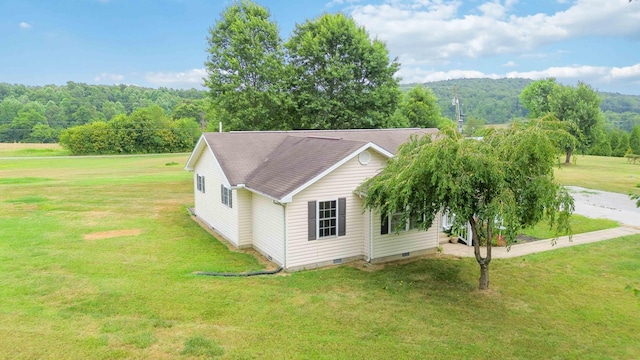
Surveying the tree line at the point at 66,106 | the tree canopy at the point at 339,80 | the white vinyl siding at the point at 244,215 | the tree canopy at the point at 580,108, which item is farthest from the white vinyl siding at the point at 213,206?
the tree line at the point at 66,106

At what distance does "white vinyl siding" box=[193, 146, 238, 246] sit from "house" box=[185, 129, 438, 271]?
7 cm

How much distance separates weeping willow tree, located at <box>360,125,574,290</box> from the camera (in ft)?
28.1

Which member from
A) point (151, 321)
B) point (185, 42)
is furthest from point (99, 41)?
point (151, 321)

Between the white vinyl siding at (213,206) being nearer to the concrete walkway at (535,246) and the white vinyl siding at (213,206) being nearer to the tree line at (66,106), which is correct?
the concrete walkway at (535,246)

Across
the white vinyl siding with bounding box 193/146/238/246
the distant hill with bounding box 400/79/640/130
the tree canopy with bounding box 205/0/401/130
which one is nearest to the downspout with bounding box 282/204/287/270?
the white vinyl siding with bounding box 193/146/238/246

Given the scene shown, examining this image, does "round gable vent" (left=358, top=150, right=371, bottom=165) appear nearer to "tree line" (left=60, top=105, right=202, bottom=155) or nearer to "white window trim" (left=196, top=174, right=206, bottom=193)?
"white window trim" (left=196, top=174, right=206, bottom=193)

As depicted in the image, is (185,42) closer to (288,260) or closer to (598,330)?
(288,260)

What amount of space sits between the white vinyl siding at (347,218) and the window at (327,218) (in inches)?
4.9

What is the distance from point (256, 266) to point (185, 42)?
75.2m

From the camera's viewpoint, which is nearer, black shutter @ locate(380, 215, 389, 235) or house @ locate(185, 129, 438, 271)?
house @ locate(185, 129, 438, 271)

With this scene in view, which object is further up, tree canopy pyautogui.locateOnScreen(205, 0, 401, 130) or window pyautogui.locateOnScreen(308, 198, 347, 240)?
tree canopy pyautogui.locateOnScreen(205, 0, 401, 130)

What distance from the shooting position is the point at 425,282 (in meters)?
11.0

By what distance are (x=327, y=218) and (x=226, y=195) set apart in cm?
457

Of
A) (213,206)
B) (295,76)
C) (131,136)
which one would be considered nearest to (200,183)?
(213,206)
